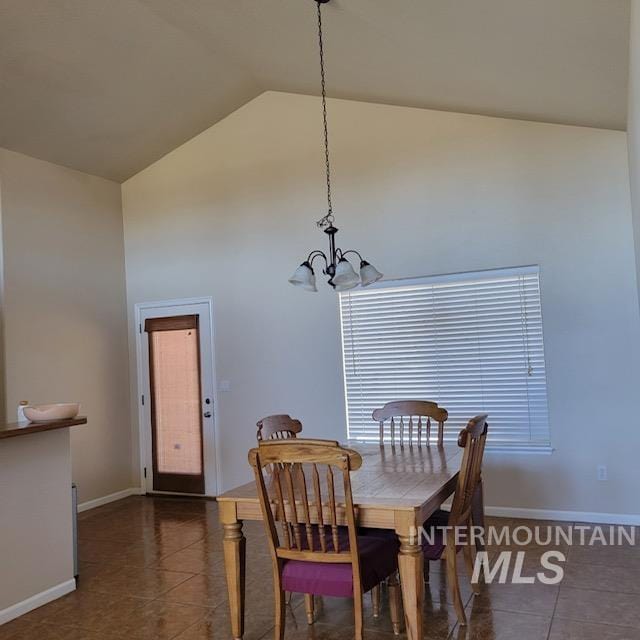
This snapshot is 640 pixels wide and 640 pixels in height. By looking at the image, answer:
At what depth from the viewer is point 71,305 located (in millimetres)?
5668

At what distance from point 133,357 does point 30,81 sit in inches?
115

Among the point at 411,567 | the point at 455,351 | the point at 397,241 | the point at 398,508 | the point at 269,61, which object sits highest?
the point at 269,61

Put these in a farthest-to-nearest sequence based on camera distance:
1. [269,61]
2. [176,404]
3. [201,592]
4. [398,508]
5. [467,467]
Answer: [176,404]
[269,61]
[201,592]
[467,467]
[398,508]

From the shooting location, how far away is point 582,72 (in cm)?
332

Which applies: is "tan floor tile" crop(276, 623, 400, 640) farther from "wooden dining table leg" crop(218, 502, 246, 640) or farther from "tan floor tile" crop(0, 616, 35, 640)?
"tan floor tile" crop(0, 616, 35, 640)

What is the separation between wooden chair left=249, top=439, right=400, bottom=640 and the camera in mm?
2381

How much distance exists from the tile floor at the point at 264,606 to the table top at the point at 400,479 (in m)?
0.72

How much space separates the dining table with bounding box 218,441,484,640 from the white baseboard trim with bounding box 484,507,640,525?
4.11 feet

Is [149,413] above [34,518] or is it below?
above

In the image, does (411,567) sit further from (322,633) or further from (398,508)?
(322,633)

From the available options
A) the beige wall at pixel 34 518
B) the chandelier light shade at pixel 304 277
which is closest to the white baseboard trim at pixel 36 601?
the beige wall at pixel 34 518

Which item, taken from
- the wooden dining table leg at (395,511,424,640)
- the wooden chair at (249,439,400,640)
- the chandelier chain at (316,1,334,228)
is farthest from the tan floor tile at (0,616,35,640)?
the chandelier chain at (316,1,334,228)

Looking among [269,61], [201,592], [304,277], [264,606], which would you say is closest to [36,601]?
[201,592]

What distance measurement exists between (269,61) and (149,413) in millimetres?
3744
